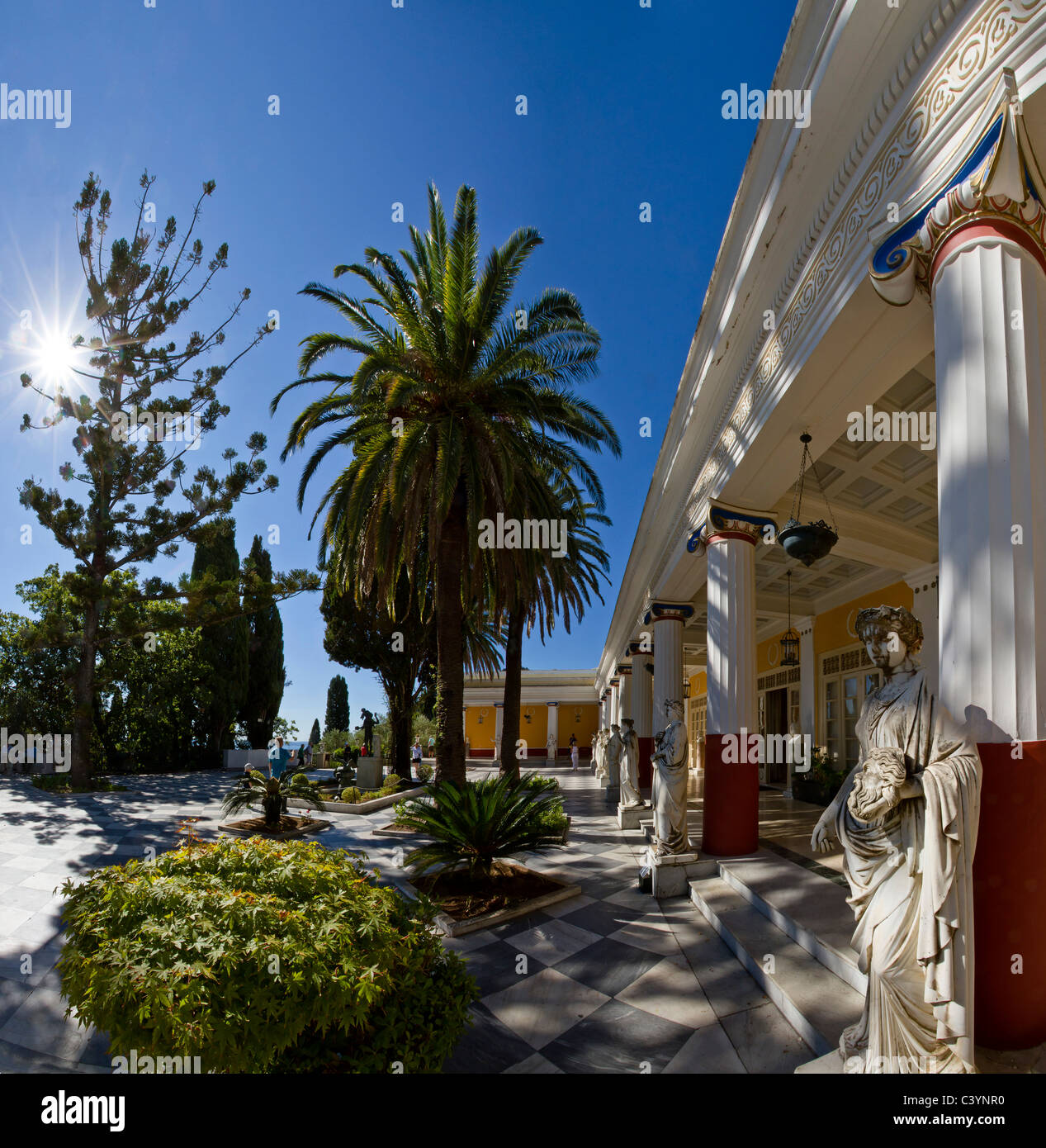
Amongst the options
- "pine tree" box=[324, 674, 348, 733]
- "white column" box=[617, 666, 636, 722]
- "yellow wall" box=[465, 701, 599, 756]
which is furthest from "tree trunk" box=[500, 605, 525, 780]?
"pine tree" box=[324, 674, 348, 733]

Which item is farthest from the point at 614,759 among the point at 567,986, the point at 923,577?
the point at 567,986

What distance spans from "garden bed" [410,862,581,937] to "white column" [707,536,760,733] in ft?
8.04

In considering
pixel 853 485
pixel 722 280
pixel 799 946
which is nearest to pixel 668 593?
pixel 853 485

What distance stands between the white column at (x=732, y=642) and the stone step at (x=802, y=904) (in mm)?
1361

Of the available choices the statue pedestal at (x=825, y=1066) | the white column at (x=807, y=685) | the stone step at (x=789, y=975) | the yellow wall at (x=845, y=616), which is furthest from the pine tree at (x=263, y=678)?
the statue pedestal at (x=825, y=1066)

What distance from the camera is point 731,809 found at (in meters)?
6.64

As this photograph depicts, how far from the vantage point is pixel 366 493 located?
8695 millimetres

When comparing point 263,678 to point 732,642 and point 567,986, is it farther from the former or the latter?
point 567,986

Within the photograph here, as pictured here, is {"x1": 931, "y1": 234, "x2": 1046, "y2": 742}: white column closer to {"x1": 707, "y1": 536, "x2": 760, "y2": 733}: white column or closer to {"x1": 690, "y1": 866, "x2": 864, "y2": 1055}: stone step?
{"x1": 690, "y1": 866, "x2": 864, "y2": 1055}: stone step

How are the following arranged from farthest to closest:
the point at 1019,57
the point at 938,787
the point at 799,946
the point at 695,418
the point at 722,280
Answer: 1. the point at 695,418
2. the point at 722,280
3. the point at 799,946
4. the point at 1019,57
5. the point at 938,787

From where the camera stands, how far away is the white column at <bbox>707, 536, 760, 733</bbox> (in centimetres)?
685

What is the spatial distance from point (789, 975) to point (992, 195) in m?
4.27

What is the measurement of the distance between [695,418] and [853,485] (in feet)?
7.13
